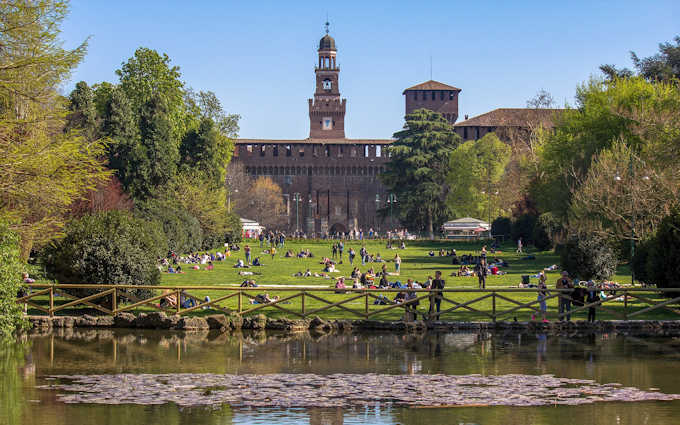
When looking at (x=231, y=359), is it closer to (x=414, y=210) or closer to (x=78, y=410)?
(x=78, y=410)

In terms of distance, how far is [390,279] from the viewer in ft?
99.7

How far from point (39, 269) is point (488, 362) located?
14.8 meters

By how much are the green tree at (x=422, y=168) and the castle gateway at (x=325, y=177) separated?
1671cm

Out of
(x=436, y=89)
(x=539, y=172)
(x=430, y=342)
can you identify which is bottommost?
(x=430, y=342)

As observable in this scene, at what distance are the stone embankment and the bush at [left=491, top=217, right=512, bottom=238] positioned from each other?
129ft

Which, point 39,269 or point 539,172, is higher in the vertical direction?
point 539,172

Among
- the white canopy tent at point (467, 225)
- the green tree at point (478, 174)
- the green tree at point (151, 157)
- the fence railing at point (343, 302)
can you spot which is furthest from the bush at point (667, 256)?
the green tree at point (478, 174)

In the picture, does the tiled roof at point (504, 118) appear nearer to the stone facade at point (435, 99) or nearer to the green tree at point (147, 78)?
the stone facade at point (435, 99)

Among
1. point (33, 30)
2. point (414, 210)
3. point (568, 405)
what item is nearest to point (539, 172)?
point (414, 210)

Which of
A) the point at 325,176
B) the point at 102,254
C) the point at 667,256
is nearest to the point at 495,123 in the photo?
the point at 325,176

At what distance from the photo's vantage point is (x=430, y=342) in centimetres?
1608

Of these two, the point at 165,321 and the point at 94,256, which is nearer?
the point at 165,321

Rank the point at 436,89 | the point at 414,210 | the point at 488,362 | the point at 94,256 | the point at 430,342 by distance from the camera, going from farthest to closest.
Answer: the point at 436,89 < the point at 414,210 < the point at 94,256 < the point at 430,342 < the point at 488,362

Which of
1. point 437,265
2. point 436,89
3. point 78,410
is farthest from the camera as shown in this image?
point 436,89
